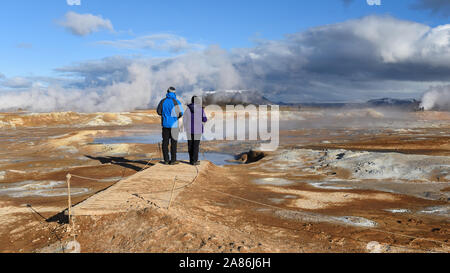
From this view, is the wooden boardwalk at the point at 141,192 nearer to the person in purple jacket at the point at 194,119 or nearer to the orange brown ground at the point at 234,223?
the orange brown ground at the point at 234,223

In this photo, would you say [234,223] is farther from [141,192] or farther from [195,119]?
[195,119]

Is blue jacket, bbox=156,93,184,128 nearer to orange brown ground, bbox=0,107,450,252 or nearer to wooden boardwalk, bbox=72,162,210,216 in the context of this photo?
wooden boardwalk, bbox=72,162,210,216

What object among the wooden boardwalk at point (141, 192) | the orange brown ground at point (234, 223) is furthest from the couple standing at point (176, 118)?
the orange brown ground at point (234, 223)

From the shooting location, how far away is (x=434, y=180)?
10438mm

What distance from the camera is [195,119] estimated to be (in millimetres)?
10258

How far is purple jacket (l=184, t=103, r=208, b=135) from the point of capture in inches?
402

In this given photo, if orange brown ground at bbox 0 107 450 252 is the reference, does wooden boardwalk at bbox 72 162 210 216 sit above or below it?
above

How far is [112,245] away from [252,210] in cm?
302

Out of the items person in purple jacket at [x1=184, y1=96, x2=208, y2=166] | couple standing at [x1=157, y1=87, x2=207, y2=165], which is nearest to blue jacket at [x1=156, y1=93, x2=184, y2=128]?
couple standing at [x1=157, y1=87, x2=207, y2=165]

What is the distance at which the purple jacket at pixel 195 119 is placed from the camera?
33.5 ft

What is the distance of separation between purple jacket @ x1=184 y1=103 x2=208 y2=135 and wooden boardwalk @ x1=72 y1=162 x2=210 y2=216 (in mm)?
1144

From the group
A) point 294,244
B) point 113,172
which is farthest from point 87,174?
point 294,244
